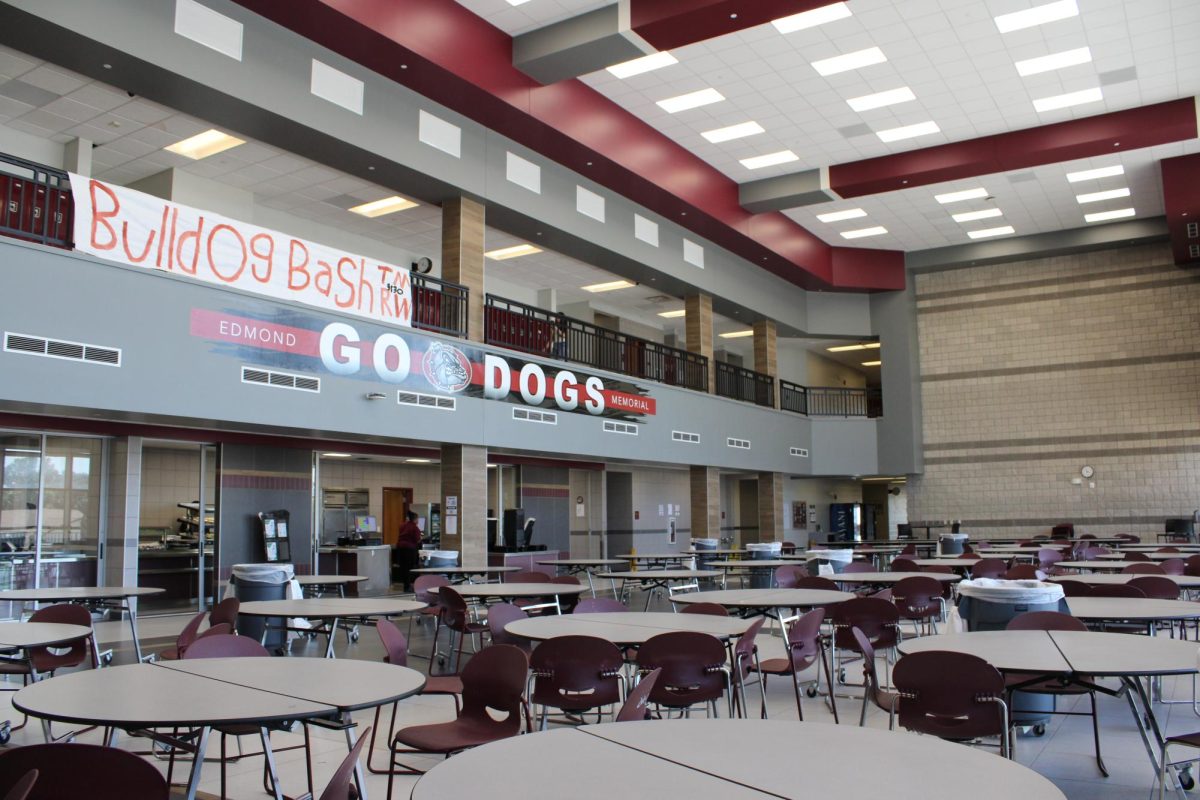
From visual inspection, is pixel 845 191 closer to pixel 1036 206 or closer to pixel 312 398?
pixel 1036 206

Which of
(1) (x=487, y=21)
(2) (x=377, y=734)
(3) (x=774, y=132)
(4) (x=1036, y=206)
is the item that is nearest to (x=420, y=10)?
(1) (x=487, y=21)

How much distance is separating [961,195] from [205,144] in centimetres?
1329

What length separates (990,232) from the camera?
64.6 feet

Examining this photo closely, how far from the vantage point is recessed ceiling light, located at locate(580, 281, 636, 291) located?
18.5 metres

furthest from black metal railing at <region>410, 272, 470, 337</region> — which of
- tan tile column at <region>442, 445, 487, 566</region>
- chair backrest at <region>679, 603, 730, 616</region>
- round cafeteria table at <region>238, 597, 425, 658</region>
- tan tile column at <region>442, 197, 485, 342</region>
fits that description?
chair backrest at <region>679, 603, 730, 616</region>

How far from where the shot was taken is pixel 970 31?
37.4 feet

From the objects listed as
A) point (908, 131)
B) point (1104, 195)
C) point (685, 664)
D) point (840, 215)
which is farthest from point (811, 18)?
point (1104, 195)

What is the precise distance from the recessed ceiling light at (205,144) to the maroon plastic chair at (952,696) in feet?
34.1

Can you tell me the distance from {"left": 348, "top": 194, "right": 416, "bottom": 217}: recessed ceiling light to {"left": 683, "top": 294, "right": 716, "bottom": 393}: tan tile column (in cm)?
636

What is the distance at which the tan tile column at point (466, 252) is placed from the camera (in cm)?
1207

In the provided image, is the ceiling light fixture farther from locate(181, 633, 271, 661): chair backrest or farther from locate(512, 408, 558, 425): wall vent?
locate(181, 633, 271, 661): chair backrest

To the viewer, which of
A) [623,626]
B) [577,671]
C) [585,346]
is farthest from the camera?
[585,346]

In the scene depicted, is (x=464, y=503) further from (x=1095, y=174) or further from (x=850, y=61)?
(x=1095, y=174)

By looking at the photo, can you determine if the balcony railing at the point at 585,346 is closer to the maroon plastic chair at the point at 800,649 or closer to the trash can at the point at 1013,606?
the maroon plastic chair at the point at 800,649
